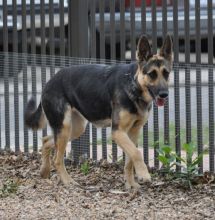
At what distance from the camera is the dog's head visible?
7039mm

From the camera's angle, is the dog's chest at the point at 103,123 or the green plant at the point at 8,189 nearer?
the green plant at the point at 8,189

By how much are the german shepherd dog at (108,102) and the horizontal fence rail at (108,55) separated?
2.35 ft

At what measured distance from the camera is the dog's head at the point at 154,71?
704 cm

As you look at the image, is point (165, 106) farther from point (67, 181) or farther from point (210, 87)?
point (67, 181)

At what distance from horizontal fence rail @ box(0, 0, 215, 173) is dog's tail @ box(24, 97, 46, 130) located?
2.07ft

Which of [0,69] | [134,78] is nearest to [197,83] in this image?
[134,78]

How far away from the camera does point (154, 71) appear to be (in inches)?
280

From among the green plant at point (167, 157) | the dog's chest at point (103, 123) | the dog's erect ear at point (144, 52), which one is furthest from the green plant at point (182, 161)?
the dog's erect ear at point (144, 52)

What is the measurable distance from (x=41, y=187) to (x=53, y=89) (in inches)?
43.1

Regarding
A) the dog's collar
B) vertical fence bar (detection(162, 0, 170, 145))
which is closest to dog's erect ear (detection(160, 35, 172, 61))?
the dog's collar

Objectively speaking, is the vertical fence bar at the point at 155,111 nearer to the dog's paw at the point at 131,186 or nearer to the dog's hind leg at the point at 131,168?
the dog's hind leg at the point at 131,168

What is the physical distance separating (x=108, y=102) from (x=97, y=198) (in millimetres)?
1067

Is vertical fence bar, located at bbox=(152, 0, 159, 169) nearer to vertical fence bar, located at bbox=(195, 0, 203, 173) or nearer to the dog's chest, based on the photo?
vertical fence bar, located at bbox=(195, 0, 203, 173)

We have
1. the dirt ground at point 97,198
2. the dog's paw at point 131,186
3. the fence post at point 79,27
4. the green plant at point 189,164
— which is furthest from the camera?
the fence post at point 79,27
